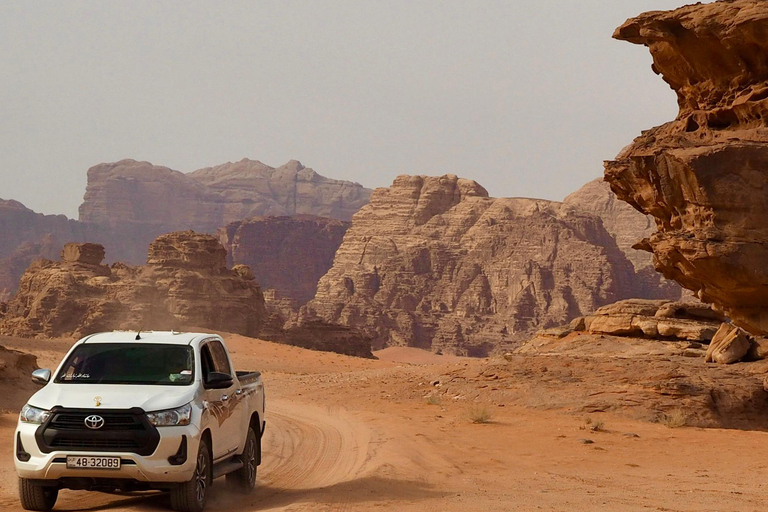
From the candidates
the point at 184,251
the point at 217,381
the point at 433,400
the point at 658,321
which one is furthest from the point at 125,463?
the point at 184,251

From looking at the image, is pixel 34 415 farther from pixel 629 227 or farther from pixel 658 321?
pixel 629 227

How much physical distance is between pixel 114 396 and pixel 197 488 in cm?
108

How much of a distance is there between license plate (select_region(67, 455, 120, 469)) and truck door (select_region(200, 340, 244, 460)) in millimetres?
1071

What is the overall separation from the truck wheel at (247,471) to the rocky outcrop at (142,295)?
4501 cm

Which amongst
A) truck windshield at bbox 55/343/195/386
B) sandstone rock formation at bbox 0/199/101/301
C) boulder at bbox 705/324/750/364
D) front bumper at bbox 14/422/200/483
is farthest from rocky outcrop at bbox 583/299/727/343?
sandstone rock formation at bbox 0/199/101/301

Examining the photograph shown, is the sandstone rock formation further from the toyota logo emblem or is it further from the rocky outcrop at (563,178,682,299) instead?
the toyota logo emblem

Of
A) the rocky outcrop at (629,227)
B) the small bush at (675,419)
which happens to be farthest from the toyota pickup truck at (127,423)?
the rocky outcrop at (629,227)

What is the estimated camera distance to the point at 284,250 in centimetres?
15200

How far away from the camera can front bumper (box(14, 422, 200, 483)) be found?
7902mm

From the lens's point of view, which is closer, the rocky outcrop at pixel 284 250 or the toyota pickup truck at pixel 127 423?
→ the toyota pickup truck at pixel 127 423

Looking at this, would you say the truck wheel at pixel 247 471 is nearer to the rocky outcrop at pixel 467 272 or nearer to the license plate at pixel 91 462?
the license plate at pixel 91 462

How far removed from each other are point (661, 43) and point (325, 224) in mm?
148049

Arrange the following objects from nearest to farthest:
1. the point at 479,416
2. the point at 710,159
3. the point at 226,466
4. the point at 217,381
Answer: the point at 217,381 < the point at 226,466 < the point at 710,159 < the point at 479,416

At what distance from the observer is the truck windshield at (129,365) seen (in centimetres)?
879
